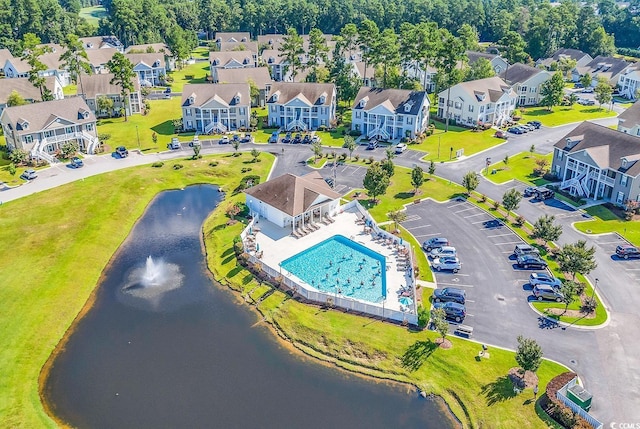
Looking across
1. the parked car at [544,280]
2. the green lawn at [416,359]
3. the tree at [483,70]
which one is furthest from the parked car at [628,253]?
the tree at [483,70]

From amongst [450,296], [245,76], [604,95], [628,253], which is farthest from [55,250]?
[604,95]

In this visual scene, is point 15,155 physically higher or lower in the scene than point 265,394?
higher

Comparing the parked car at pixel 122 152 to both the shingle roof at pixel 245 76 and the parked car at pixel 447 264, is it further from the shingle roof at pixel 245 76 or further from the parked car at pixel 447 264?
the parked car at pixel 447 264

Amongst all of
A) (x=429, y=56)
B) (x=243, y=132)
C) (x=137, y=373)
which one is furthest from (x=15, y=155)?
(x=429, y=56)

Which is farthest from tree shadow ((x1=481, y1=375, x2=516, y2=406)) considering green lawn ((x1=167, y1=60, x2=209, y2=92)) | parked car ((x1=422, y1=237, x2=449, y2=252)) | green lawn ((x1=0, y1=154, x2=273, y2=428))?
green lawn ((x1=167, y1=60, x2=209, y2=92))

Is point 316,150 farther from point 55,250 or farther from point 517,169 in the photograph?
point 55,250

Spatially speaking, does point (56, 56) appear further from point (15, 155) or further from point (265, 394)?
point (265, 394)
